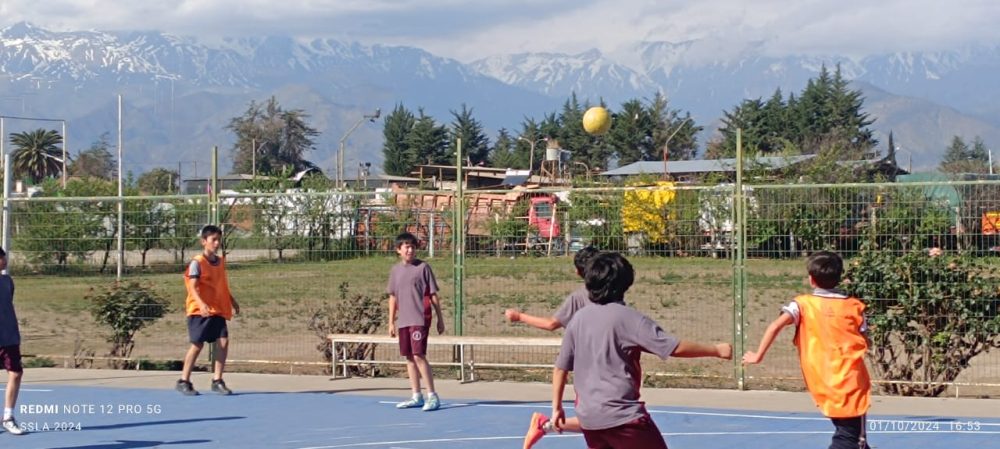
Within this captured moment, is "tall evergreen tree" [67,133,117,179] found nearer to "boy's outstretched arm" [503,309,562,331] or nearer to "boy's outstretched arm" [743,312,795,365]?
"boy's outstretched arm" [503,309,562,331]

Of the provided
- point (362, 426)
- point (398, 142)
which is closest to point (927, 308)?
point (362, 426)

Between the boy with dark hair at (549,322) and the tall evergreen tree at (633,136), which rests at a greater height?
the tall evergreen tree at (633,136)

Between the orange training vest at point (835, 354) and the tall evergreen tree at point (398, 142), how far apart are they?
261ft

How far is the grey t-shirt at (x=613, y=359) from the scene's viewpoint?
277 inches

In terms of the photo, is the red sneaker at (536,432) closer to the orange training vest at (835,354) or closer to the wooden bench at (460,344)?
the orange training vest at (835,354)

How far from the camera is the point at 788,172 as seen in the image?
36969 millimetres

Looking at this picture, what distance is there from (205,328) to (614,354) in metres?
7.70

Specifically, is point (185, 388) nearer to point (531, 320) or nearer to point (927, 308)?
point (531, 320)

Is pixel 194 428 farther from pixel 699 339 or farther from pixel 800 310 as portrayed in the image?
pixel 699 339

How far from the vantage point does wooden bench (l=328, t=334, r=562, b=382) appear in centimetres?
1451

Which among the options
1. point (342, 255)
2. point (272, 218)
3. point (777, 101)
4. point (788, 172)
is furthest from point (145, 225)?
point (777, 101)

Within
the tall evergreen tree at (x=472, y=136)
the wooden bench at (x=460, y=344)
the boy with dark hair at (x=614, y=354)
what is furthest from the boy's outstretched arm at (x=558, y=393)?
the tall evergreen tree at (x=472, y=136)

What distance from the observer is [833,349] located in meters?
8.30

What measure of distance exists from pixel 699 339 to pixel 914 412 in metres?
4.37
